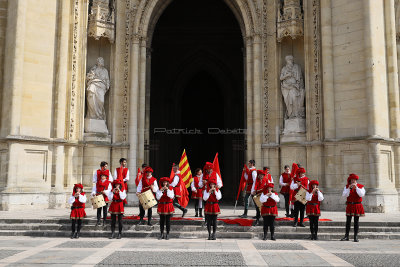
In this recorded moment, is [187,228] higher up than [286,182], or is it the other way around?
[286,182]

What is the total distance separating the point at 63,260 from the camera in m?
7.79

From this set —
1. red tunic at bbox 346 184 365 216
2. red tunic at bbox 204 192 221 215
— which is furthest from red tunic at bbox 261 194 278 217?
red tunic at bbox 346 184 365 216

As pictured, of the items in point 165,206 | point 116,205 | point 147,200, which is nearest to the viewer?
point 165,206

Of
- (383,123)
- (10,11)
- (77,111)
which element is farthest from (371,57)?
(10,11)

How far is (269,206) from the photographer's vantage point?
1047 cm

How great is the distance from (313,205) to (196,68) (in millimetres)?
17148

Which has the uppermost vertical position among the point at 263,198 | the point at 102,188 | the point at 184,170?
the point at 184,170

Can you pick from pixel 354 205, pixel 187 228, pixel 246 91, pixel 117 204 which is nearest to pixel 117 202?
pixel 117 204

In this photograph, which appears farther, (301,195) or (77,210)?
(301,195)

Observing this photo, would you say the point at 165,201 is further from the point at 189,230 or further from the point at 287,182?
the point at 287,182

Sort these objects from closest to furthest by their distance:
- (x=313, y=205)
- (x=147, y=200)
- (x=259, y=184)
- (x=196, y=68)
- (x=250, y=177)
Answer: (x=313, y=205) < (x=147, y=200) < (x=259, y=184) < (x=250, y=177) < (x=196, y=68)

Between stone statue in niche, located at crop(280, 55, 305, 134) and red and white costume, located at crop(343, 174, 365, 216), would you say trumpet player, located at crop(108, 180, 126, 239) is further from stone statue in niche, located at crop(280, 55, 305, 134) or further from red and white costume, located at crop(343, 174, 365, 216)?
stone statue in niche, located at crop(280, 55, 305, 134)

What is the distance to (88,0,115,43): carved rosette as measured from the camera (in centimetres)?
1681

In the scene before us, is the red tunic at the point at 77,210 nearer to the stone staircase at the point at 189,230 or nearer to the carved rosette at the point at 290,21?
the stone staircase at the point at 189,230
